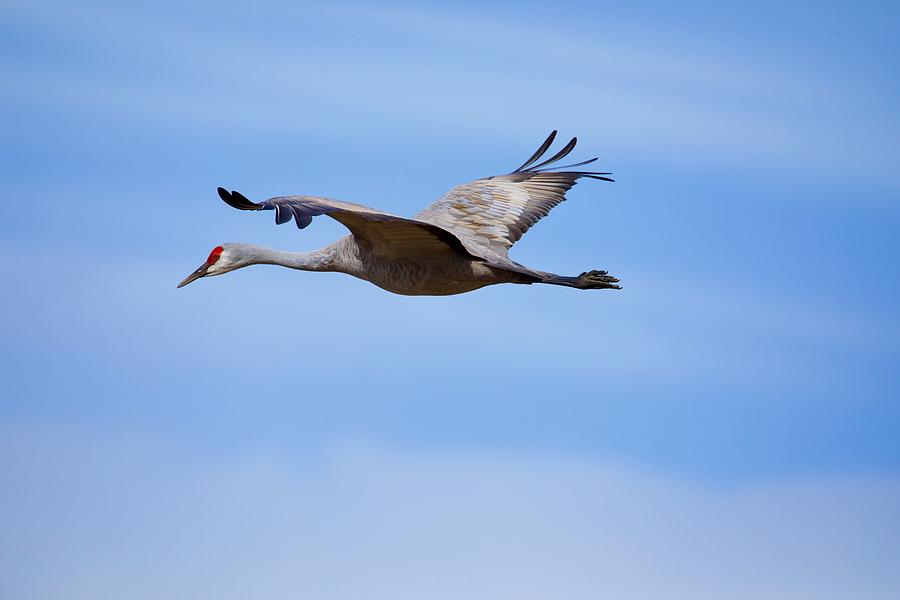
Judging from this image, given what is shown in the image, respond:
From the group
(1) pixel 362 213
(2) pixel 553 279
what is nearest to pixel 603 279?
(2) pixel 553 279

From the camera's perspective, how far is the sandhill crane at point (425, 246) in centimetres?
1100

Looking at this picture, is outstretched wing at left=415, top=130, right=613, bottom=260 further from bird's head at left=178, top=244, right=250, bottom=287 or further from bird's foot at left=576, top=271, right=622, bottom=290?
bird's head at left=178, top=244, right=250, bottom=287

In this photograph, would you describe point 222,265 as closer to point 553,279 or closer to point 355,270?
point 355,270

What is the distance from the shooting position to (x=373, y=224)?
11930 millimetres

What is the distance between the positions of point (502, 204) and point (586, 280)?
2443 millimetres

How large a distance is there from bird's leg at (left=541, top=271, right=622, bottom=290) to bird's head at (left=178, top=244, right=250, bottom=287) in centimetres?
339

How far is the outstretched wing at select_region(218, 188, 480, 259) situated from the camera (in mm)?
10422

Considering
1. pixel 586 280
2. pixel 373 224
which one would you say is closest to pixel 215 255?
pixel 373 224

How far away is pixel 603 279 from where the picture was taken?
13.3m

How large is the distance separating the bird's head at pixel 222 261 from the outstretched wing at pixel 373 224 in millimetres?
1682

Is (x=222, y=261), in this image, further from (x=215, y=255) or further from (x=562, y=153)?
(x=562, y=153)

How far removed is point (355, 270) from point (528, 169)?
441 centimetres

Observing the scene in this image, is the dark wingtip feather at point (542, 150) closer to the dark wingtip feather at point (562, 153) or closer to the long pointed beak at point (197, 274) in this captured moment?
the dark wingtip feather at point (562, 153)

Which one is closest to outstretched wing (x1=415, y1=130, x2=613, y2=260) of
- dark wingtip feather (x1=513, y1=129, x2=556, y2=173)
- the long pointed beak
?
dark wingtip feather (x1=513, y1=129, x2=556, y2=173)
